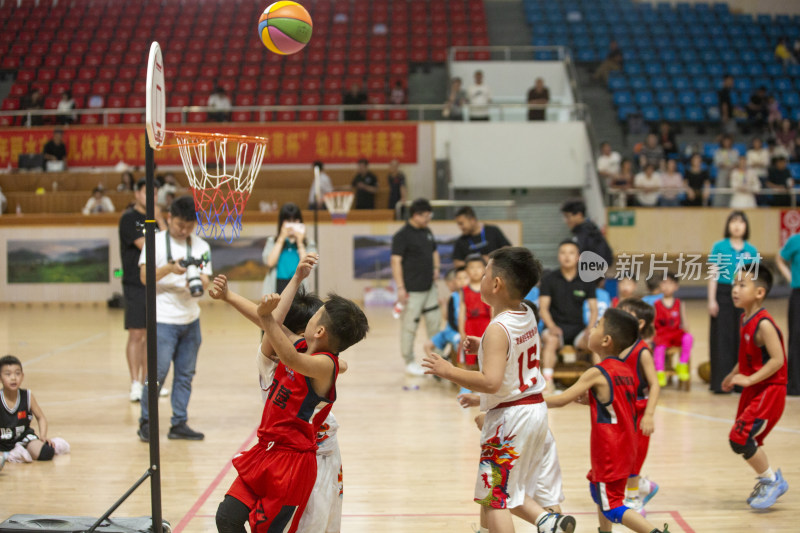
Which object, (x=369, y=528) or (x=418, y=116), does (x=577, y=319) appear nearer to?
(x=369, y=528)

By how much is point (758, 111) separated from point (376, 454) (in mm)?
14949

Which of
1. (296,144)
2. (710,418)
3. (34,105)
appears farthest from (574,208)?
(34,105)

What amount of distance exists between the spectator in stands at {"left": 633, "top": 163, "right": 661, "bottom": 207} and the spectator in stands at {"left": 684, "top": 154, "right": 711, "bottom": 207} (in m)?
0.58

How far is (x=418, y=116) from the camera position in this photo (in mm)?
17609

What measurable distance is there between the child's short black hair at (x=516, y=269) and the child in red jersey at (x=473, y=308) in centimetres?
386

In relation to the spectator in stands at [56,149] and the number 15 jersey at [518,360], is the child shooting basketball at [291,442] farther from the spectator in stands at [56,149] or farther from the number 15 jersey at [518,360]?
the spectator in stands at [56,149]

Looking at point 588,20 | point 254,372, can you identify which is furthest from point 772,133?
point 254,372

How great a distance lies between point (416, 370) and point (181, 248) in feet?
11.3

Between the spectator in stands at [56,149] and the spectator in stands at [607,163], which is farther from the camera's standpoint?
the spectator in stands at [56,149]

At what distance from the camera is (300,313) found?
340 cm

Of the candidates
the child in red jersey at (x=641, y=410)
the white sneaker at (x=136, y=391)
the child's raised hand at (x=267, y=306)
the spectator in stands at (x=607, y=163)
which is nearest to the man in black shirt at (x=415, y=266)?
the white sneaker at (x=136, y=391)

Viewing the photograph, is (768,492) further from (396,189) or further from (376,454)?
(396,189)

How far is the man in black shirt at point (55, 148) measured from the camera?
646 inches

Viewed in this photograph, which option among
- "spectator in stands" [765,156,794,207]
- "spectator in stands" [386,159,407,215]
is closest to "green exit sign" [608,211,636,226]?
"spectator in stands" [765,156,794,207]
